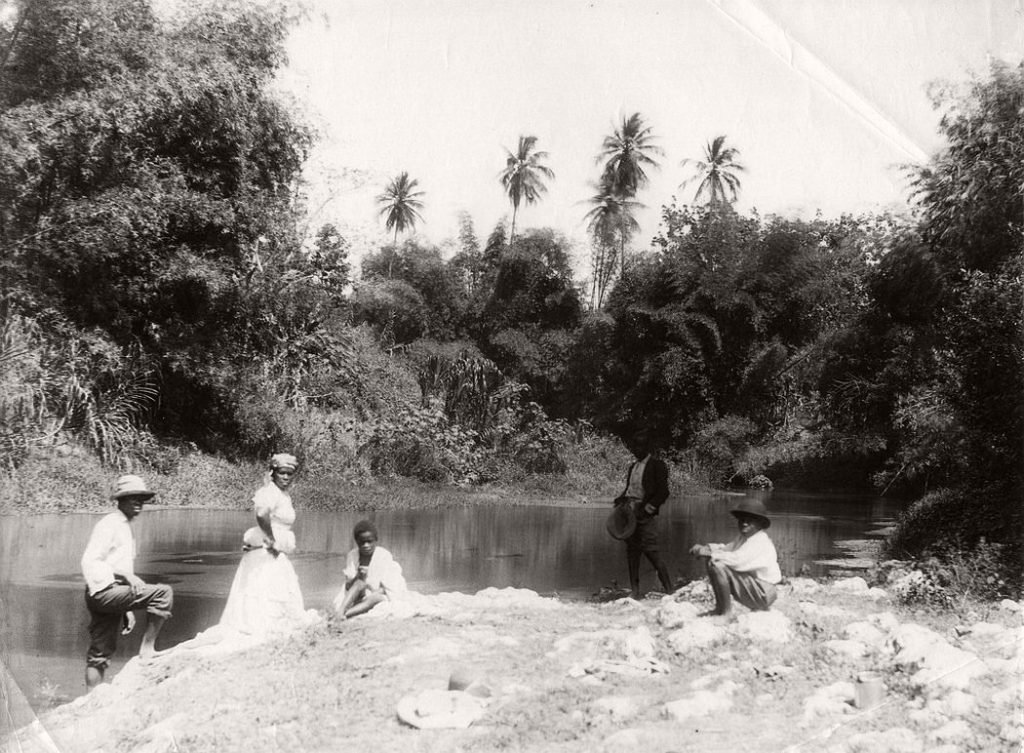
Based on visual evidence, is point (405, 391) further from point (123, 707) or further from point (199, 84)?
point (123, 707)

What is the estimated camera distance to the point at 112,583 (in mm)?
4609

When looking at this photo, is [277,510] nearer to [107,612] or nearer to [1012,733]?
[107,612]

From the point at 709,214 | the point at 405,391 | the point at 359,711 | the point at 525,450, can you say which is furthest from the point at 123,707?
the point at 525,450

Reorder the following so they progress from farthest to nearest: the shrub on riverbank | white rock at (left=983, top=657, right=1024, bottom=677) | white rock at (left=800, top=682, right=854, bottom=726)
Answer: the shrub on riverbank
white rock at (left=983, top=657, right=1024, bottom=677)
white rock at (left=800, top=682, right=854, bottom=726)

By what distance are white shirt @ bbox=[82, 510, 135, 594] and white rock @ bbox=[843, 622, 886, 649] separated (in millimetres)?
3939

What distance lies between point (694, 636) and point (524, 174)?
353cm

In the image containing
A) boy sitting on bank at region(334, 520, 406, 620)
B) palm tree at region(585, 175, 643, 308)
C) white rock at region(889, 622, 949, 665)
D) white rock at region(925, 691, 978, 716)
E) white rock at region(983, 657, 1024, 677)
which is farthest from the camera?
palm tree at region(585, 175, 643, 308)

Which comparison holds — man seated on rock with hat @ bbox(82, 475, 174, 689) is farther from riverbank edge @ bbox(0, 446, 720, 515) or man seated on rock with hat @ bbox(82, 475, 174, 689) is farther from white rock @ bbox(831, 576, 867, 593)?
white rock @ bbox(831, 576, 867, 593)

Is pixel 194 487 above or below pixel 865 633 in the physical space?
above

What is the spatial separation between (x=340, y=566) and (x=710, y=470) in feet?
31.2

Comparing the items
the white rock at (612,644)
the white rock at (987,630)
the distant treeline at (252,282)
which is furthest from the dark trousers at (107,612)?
the white rock at (987,630)

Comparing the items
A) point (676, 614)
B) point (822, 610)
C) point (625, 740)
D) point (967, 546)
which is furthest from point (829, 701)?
point (967, 546)

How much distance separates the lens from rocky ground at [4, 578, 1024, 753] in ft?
12.1

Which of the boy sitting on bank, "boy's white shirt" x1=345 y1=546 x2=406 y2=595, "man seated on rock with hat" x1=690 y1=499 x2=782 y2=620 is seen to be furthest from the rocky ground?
"boy's white shirt" x1=345 y1=546 x2=406 y2=595
